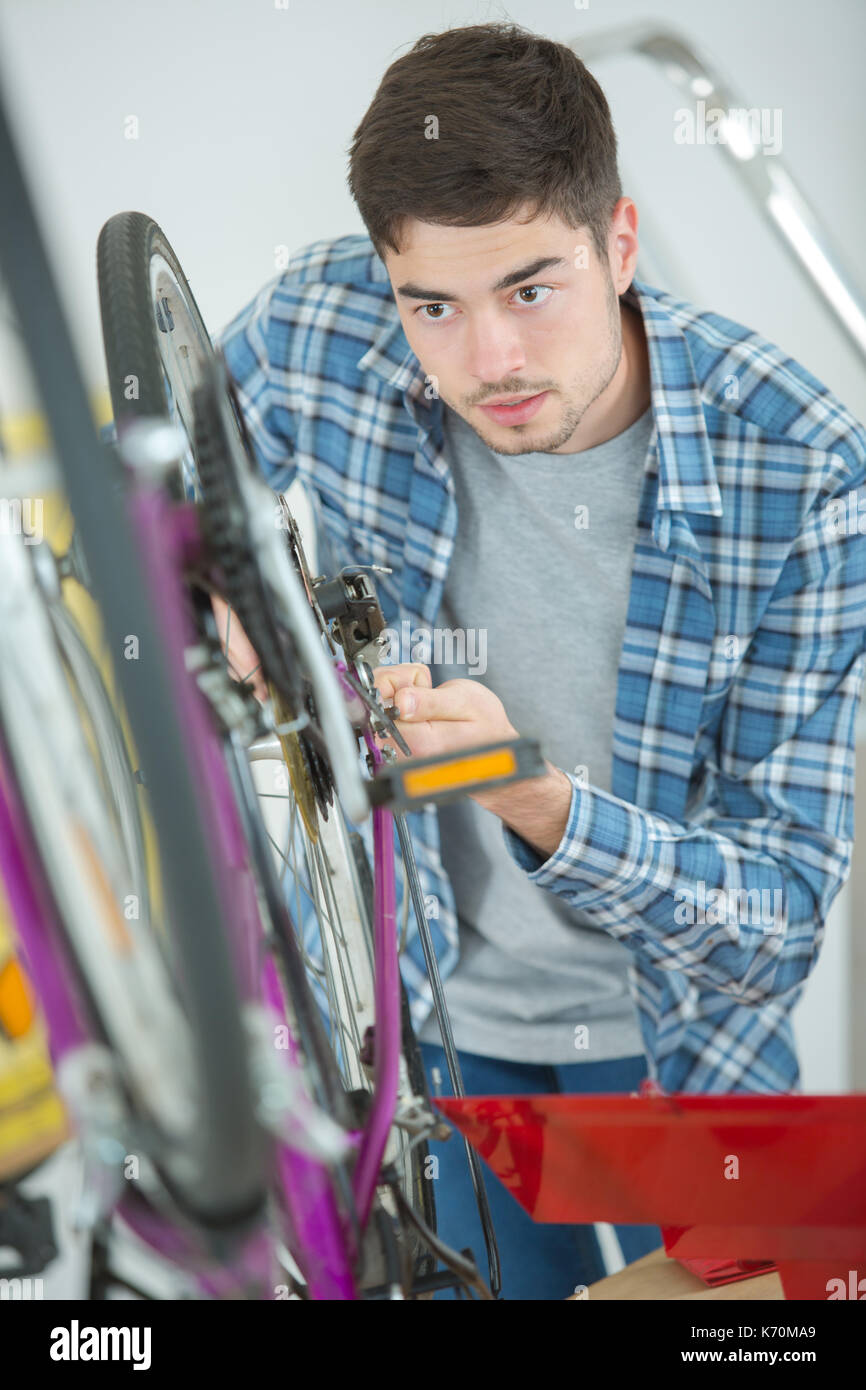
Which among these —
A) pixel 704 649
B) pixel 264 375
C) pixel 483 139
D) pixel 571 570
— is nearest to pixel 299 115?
pixel 264 375

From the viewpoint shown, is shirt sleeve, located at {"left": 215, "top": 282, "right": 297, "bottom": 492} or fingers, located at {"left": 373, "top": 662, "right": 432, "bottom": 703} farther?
shirt sleeve, located at {"left": 215, "top": 282, "right": 297, "bottom": 492}

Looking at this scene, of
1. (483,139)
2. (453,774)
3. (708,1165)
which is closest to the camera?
(453,774)

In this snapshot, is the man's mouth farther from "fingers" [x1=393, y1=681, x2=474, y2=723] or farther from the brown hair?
"fingers" [x1=393, y1=681, x2=474, y2=723]

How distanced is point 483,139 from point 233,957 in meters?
0.69

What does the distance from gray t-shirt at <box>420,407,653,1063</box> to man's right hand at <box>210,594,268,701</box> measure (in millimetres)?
536

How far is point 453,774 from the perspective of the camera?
41 centimetres

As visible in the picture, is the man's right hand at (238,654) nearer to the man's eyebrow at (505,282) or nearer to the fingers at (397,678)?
the fingers at (397,678)

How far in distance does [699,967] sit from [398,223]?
2.03 ft

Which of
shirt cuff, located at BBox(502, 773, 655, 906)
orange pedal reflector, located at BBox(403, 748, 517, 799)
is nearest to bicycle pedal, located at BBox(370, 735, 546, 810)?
orange pedal reflector, located at BBox(403, 748, 517, 799)

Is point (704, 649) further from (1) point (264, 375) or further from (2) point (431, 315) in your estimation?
(1) point (264, 375)

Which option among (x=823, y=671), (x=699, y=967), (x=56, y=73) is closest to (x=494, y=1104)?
(x=699, y=967)

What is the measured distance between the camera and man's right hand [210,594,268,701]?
45cm

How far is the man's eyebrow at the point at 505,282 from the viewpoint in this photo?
808 mm

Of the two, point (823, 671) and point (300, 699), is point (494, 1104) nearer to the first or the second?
point (300, 699)
